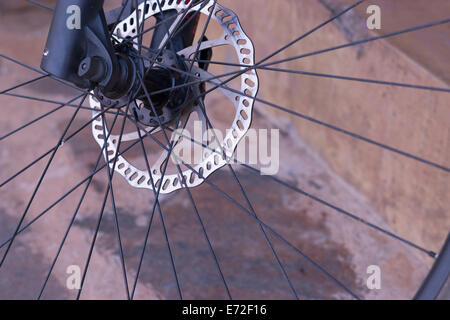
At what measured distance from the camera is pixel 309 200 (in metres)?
1.60

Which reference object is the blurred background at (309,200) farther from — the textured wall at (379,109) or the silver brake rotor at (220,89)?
the silver brake rotor at (220,89)

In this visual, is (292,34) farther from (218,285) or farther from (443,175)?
(218,285)

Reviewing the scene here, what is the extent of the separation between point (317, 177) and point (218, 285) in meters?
0.55

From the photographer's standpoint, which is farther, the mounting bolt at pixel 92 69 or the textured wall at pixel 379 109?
the textured wall at pixel 379 109

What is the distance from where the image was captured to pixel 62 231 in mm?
1459

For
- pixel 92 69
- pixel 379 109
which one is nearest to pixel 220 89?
pixel 92 69

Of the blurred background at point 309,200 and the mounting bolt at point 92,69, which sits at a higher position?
the mounting bolt at point 92,69

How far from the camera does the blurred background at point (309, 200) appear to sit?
1.31 meters

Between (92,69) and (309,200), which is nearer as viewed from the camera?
(92,69)

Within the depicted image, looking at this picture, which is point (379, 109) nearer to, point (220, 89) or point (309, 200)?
point (309, 200)

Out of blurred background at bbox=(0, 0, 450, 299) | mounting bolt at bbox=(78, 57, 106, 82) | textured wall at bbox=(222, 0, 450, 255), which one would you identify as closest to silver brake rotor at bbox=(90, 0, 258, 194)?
mounting bolt at bbox=(78, 57, 106, 82)

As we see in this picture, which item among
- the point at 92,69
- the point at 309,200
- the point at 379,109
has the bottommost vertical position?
the point at 309,200

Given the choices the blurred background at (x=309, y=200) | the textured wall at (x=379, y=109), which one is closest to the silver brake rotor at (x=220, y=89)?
the blurred background at (x=309, y=200)
